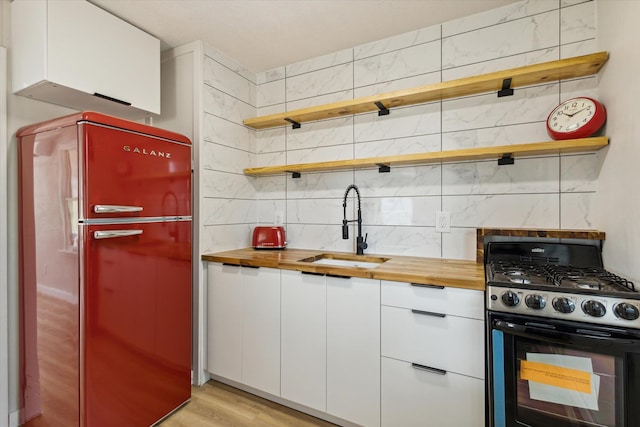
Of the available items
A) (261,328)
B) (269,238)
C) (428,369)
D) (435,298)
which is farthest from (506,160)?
(261,328)

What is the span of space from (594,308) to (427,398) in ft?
2.69

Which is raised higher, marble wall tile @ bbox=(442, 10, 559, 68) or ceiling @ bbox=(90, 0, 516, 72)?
ceiling @ bbox=(90, 0, 516, 72)

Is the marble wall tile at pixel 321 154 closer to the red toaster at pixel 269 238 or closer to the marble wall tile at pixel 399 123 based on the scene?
the marble wall tile at pixel 399 123

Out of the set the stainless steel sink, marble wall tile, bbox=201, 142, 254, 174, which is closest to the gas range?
the stainless steel sink

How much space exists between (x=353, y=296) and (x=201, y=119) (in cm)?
161

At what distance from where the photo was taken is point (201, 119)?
7.32 ft

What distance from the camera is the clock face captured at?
152 cm

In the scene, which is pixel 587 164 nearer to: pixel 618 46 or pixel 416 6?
pixel 618 46

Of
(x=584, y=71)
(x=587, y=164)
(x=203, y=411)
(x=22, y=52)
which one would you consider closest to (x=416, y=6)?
(x=584, y=71)

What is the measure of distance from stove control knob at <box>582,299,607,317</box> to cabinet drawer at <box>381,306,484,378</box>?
0.38 meters

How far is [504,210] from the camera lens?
1.88 meters

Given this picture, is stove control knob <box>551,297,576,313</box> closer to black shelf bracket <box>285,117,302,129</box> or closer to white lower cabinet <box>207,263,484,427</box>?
white lower cabinet <box>207,263,484,427</box>

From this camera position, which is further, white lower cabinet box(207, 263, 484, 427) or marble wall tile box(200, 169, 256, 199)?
marble wall tile box(200, 169, 256, 199)

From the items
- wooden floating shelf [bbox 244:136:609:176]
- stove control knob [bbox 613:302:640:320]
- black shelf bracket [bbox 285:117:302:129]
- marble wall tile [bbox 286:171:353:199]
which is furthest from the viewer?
black shelf bracket [bbox 285:117:302:129]
